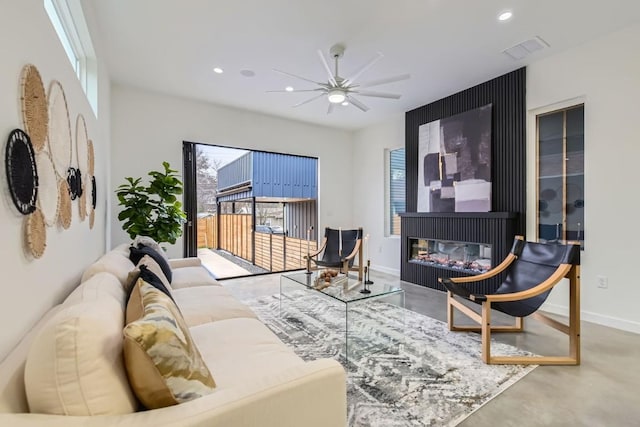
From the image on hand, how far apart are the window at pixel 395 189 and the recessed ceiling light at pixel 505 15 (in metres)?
2.95

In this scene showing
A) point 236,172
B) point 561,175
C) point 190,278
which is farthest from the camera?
point 236,172

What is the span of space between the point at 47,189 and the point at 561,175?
4.50m

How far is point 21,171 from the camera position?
1104 millimetres

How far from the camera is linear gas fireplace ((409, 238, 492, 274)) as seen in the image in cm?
399

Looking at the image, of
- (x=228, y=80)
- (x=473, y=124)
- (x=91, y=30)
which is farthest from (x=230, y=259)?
(x=473, y=124)

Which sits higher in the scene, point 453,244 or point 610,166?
point 610,166

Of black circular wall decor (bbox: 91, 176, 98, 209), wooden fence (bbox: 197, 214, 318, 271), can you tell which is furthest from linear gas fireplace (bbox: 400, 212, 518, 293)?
black circular wall decor (bbox: 91, 176, 98, 209)

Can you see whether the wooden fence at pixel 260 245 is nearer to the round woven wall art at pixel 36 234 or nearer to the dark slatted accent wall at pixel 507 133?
the dark slatted accent wall at pixel 507 133

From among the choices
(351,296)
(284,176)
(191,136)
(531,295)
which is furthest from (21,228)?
(284,176)

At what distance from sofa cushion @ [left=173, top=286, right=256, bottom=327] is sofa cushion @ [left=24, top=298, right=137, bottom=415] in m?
1.01

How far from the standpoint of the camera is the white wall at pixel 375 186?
5559 millimetres

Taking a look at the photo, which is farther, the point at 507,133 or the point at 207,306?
the point at 507,133

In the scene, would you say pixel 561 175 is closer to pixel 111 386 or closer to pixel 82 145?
pixel 111 386

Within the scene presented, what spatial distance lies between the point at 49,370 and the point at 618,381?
3070 millimetres
